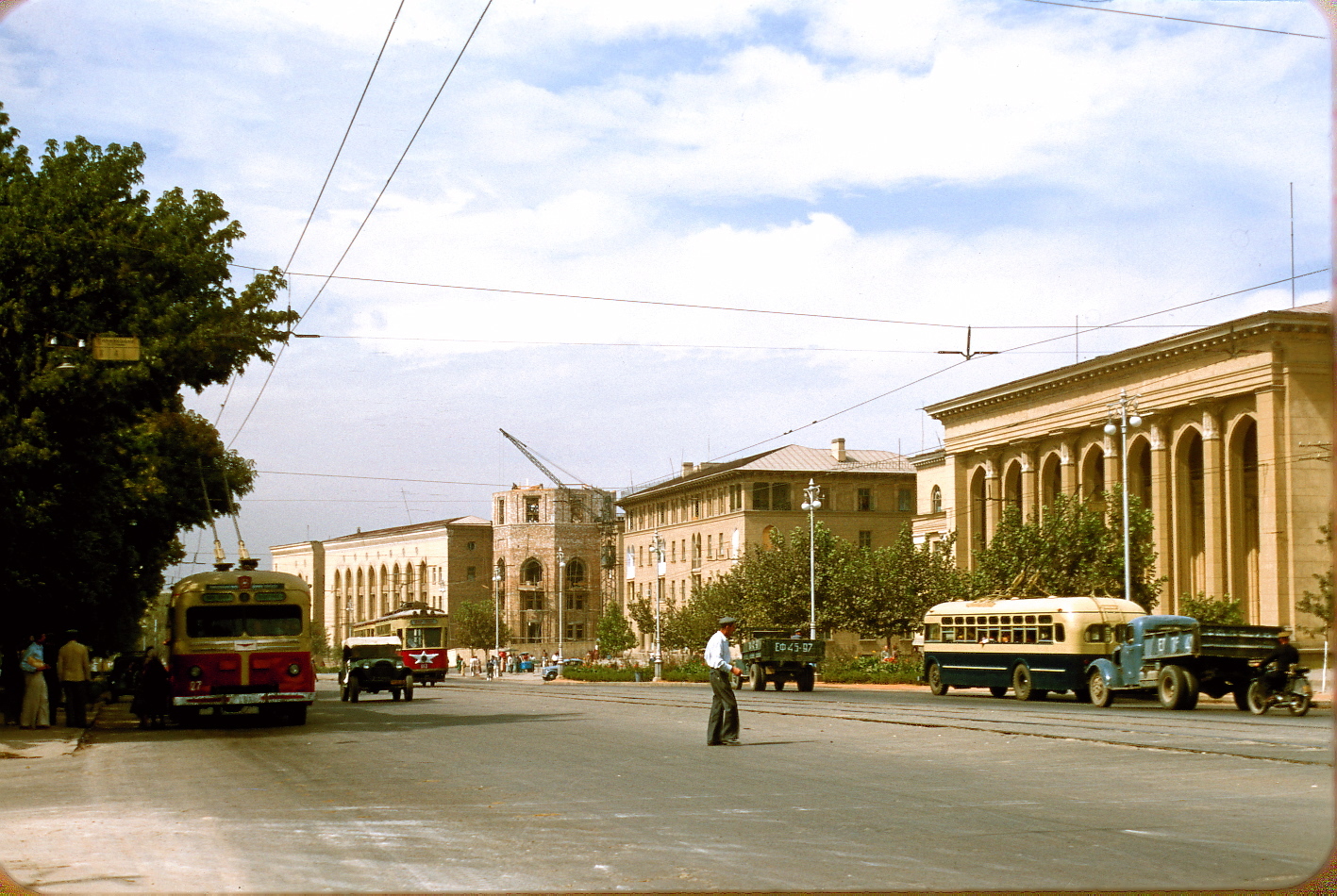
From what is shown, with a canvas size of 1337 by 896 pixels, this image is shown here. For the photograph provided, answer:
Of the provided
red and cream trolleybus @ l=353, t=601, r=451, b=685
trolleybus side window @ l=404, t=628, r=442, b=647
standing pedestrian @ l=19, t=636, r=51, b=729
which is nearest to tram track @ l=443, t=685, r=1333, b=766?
standing pedestrian @ l=19, t=636, r=51, b=729

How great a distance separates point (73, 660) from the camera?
86.1ft

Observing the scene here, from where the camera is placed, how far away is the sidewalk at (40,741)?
790 inches

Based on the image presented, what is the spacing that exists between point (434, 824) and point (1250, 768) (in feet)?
29.3

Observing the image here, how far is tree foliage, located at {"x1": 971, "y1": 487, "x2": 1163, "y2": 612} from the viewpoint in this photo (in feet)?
171

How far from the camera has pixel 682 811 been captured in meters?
12.0

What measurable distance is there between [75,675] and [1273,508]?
4639 cm

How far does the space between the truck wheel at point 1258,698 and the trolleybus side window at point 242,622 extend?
18.5 meters

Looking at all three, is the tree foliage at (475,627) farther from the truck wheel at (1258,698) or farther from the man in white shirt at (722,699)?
the man in white shirt at (722,699)

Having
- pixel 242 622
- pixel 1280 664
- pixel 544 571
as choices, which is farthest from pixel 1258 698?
pixel 544 571

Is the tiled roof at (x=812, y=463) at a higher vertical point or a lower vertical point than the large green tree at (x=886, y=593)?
higher

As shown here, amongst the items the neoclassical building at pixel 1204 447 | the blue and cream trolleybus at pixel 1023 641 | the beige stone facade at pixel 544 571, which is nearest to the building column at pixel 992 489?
the neoclassical building at pixel 1204 447

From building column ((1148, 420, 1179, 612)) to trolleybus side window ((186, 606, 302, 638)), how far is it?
48.4 meters

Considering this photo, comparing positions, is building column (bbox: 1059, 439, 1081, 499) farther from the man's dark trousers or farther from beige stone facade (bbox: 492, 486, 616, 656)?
beige stone facade (bbox: 492, 486, 616, 656)

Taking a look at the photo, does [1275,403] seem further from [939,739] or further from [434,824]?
[434,824]
